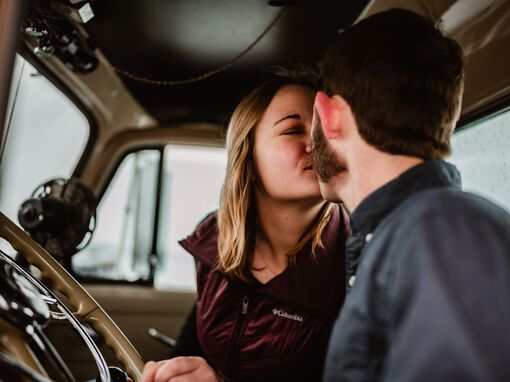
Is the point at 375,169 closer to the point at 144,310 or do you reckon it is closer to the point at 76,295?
the point at 76,295

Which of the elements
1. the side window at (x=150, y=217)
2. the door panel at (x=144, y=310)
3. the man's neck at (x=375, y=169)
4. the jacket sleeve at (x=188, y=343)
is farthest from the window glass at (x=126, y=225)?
the man's neck at (x=375, y=169)

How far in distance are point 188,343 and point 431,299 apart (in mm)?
1311

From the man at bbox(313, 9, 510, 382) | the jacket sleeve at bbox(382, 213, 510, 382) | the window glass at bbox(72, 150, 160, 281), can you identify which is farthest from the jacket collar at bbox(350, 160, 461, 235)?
the window glass at bbox(72, 150, 160, 281)

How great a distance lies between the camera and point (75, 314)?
3.94 ft

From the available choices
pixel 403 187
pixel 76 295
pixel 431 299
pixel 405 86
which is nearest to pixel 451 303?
pixel 431 299

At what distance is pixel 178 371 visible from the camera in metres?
1.15

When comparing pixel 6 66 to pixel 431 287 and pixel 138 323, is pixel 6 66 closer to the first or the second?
pixel 431 287

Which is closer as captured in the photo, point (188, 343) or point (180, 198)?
point (188, 343)

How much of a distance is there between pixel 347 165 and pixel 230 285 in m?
0.78

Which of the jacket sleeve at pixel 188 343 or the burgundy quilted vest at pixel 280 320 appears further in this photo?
the jacket sleeve at pixel 188 343

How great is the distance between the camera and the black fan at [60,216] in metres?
2.34

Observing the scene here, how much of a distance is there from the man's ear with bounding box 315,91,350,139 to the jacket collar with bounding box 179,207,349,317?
0.67 metres

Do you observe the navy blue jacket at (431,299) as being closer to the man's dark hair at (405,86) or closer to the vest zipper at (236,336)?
the man's dark hair at (405,86)

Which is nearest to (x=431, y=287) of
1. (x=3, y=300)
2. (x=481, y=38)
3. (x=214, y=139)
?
(x=3, y=300)
